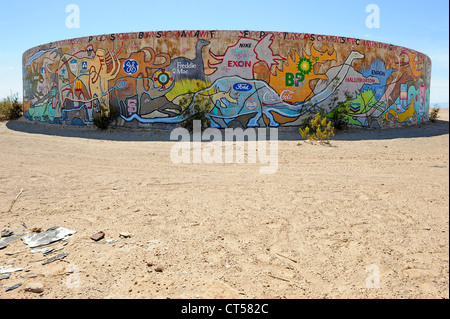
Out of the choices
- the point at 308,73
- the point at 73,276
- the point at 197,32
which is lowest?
the point at 73,276

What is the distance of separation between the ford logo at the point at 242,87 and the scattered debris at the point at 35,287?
405 inches

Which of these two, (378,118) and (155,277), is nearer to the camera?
(155,277)

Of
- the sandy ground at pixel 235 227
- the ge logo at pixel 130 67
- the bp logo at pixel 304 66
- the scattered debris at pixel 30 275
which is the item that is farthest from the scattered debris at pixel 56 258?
the bp logo at pixel 304 66

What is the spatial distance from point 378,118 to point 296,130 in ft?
12.8

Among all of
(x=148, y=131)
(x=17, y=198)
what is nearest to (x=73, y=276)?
(x=17, y=198)

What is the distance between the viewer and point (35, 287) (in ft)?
8.80

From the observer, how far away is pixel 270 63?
12.3 m

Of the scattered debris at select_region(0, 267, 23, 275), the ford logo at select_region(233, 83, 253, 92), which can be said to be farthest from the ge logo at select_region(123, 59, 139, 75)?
the scattered debris at select_region(0, 267, 23, 275)

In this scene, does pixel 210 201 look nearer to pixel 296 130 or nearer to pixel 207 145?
pixel 207 145

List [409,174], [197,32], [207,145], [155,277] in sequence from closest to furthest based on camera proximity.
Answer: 1. [155,277]
2. [409,174]
3. [207,145]
4. [197,32]

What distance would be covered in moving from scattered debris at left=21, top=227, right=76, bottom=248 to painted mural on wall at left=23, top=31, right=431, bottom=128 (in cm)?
891

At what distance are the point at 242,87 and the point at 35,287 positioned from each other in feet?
34.2
